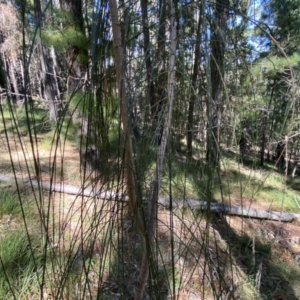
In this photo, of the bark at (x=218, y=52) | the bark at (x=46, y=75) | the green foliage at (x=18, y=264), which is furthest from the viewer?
the green foliage at (x=18, y=264)

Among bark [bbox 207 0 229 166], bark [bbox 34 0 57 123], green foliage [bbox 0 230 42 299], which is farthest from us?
green foliage [bbox 0 230 42 299]

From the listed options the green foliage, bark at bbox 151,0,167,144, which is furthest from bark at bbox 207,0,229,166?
the green foliage

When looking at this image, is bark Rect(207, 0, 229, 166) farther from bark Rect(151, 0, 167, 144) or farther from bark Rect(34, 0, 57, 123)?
bark Rect(34, 0, 57, 123)

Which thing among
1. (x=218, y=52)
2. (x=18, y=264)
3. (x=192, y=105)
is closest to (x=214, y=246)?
(x=18, y=264)

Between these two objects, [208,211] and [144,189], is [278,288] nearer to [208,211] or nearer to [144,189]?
[144,189]

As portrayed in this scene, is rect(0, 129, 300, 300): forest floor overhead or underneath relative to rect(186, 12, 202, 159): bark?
underneath

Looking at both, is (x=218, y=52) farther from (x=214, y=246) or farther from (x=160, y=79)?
(x=214, y=246)

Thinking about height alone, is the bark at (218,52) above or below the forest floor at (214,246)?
above

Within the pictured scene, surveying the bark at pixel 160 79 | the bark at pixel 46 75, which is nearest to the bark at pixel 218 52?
the bark at pixel 160 79

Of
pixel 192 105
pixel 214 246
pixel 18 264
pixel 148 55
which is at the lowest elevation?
pixel 214 246

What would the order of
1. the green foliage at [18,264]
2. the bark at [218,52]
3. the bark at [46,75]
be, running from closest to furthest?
the bark at [218,52]
the bark at [46,75]
the green foliage at [18,264]

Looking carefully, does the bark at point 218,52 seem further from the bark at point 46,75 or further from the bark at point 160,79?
the bark at point 46,75

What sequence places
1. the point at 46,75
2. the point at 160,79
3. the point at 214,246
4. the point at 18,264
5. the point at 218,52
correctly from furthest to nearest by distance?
1. the point at 214,246
2. the point at 46,75
3. the point at 18,264
4. the point at 160,79
5. the point at 218,52

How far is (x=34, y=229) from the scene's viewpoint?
2225mm
